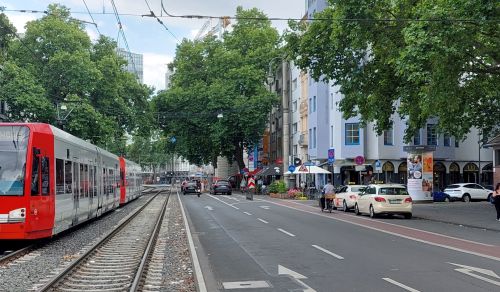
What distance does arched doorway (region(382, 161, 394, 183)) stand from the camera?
4800cm

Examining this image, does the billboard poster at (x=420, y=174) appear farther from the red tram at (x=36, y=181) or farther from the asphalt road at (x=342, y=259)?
the red tram at (x=36, y=181)

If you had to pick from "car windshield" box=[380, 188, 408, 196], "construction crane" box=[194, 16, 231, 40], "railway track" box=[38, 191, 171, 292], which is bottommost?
"railway track" box=[38, 191, 171, 292]

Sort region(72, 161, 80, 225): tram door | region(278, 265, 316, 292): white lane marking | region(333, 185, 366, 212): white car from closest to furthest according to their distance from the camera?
region(278, 265, 316, 292): white lane marking, region(72, 161, 80, 225): tram door, region(333, 185, 366, 212): white car

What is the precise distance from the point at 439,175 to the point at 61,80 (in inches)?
1313

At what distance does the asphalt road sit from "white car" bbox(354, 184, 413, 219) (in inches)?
152

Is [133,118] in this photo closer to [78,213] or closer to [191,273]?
[78,213]

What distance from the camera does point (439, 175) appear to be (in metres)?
50.5

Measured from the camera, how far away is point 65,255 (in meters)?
12.7

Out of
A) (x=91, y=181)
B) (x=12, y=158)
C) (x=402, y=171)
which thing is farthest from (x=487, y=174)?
(x=12, y=158)

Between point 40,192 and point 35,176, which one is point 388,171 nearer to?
point 40,192

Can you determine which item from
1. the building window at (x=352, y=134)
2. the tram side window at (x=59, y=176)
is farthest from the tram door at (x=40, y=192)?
the building window at (x=352, y=134)

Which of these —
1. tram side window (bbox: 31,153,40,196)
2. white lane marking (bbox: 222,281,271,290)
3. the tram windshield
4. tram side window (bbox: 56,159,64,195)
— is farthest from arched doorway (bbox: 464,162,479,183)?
white lane marking (bbox: 222,281,271,290)

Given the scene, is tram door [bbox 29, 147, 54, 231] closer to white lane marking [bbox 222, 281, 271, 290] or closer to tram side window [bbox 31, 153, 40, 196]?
tram side window [bbox 31, 153, 40, 196]

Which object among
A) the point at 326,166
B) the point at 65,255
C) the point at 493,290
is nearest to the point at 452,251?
the point at 493,290
